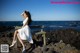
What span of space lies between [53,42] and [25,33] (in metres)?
0.43

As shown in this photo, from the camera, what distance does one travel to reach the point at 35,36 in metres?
Result: 3.96

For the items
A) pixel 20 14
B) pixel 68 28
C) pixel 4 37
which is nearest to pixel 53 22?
pixel 68 28

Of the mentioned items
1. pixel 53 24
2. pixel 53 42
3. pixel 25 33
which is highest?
pixel 53 24

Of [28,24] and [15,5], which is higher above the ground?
[15,5]

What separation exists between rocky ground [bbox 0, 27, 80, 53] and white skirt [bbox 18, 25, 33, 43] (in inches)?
2.5

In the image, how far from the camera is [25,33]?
3896 millimetres

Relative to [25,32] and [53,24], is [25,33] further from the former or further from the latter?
[53,24]

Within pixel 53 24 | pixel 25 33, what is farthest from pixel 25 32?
pixel 53 24

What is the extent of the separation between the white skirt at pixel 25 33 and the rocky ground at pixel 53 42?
6cm

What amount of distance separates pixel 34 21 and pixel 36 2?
0.94ft

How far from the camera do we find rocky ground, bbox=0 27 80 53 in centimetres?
394

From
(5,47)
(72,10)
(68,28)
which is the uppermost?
(72,10)

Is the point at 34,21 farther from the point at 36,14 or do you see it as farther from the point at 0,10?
the point at 0,10

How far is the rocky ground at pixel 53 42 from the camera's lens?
394 centimetres
